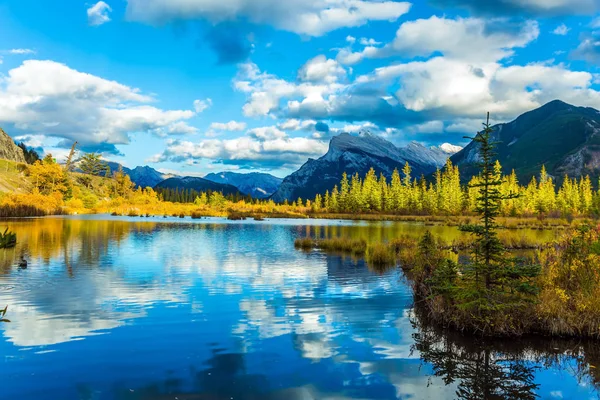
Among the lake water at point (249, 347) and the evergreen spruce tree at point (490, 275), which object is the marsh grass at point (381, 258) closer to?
the lake water at point (249, 347)

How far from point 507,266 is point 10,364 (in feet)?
56.8

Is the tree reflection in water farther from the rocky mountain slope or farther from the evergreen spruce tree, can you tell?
the rocky mountain slope

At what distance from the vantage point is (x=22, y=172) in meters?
152

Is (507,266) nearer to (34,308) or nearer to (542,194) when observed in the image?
(34,308)

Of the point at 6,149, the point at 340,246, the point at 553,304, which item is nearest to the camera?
the point at 553,304

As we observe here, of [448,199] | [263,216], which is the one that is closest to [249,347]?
[263,216]

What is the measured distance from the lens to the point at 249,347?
14672 mm

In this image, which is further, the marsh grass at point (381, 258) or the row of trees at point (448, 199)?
the row of trees at point (448, 199)

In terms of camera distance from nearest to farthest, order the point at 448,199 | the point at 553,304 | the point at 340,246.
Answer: the point at 553,304 → the point at 340,246 → the point at 448,199

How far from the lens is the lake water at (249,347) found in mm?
11547

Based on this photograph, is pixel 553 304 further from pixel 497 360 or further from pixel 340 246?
pixel 340 246

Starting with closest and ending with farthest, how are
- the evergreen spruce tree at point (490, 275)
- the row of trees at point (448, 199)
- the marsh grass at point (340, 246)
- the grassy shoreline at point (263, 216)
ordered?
the evergreen spruce tree at point (490, 275), the marsh grass at point (340, 246), the grassy shoreline at point (263, 216), the row of trees at point (448, 199)

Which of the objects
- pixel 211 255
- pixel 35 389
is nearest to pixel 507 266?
pixel 35 389

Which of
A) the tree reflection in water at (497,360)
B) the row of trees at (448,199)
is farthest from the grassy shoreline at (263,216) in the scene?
Result: the tree reflection in water at (497,360)
